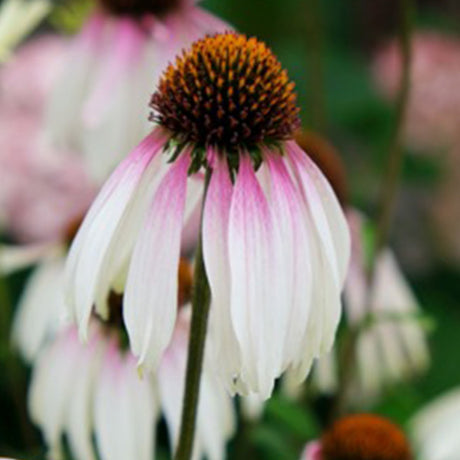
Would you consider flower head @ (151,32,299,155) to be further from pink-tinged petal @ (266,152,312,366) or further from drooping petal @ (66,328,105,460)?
drooping petal @ (66,328,105,460)

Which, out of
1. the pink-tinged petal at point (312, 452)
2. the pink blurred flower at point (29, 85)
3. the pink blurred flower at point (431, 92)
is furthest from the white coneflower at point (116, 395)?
the pink blurred flower at point (431, 92)

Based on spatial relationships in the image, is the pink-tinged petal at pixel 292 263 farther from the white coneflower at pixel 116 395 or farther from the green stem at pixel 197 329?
the white coneflower at pixel 116 395

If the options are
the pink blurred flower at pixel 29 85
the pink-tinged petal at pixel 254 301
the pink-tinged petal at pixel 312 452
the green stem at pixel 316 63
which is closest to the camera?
the pink-tinged petal at pixel 254 301

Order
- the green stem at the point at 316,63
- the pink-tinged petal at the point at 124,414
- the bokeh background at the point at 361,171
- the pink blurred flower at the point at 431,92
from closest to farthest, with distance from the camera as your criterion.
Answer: the pink-tinged petal at the point at 124,414
the bokeh background at the point at 361,171
the green stem at the point at 316,63
the pink blurred flower at the point at 431,92

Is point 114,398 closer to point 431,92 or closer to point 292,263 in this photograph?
point 292,263

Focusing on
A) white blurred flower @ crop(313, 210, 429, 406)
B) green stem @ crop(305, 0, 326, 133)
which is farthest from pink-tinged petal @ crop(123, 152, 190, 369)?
green stem @ crop(305, 0, 326, 133)

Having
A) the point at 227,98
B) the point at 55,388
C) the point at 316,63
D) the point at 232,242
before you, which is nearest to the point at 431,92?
the point at 316,63
